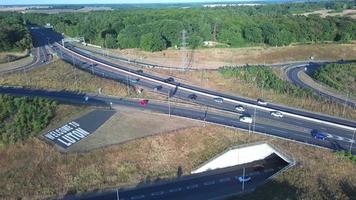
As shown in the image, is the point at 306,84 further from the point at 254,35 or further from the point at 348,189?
the point at 254,35

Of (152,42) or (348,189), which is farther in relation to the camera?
(152,42)

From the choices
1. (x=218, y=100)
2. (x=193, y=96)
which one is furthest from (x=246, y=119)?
(x=193, y=96)

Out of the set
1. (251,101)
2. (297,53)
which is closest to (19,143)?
(251,101)

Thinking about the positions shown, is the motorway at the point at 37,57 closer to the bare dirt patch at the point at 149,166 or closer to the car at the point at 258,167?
the bare dirt patch at the point at 149,166

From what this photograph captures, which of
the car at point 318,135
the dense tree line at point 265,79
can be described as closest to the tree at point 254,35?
the dense tree line at point 265,79

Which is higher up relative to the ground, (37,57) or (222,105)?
(37,57)
